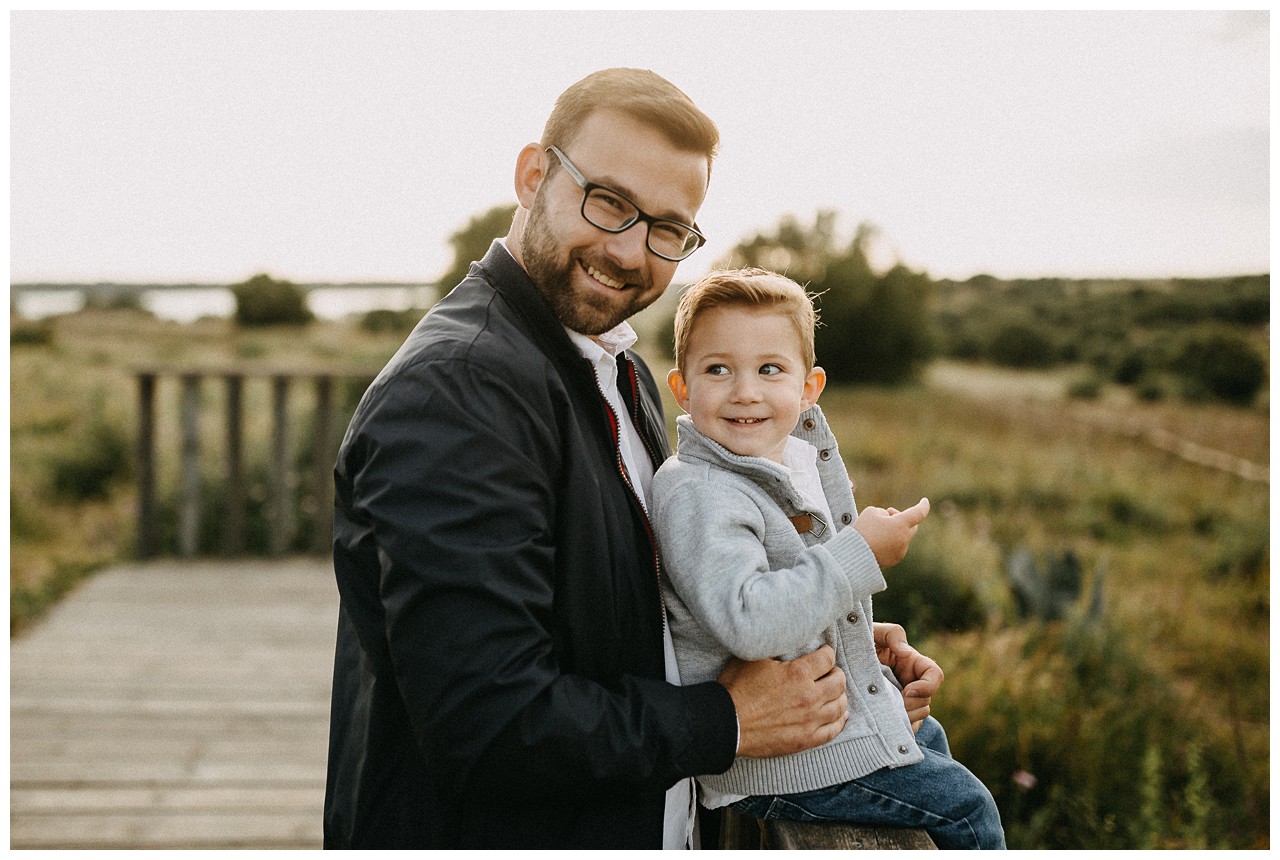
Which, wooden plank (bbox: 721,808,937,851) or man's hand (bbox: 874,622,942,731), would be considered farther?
man's hand (bbox: 874,622,942,731)

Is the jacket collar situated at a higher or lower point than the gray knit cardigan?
higher

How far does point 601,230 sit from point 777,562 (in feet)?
1.84

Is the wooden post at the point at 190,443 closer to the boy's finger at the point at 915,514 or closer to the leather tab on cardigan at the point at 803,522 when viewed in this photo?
the leather tab on cardigan at the point at 803,522

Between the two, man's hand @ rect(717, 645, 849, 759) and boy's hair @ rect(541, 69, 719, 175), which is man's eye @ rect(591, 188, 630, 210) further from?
man's hand @ rect(717, 645, 849, 759)

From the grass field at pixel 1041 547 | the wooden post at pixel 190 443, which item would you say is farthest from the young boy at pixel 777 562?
the wooden post at pixel 190 443

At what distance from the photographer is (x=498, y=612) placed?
1.18 metres

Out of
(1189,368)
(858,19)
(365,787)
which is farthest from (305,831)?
(1189,368)

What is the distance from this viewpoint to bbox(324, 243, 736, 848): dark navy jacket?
1175 millimetres

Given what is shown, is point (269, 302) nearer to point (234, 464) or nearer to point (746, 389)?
point (234, 464)

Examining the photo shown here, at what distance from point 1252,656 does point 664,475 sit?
4.92m

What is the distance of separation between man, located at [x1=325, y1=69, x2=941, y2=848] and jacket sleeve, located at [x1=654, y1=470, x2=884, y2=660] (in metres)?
0.05

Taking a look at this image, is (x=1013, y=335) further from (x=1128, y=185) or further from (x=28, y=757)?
(x=28, y=757)

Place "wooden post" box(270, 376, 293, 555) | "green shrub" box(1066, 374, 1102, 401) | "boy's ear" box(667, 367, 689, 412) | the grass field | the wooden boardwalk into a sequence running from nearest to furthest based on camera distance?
"boy's ear" box(667, 367, 689, 412) → the wooden boardwalk → the grass field → "wooden post" box(270, 376, 293, 555) → "green shrub" box(1066, 374, 1102, 401)

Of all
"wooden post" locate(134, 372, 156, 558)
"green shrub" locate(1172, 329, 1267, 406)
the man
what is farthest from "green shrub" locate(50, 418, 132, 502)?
"green shrub" locate(1172, 329, 1267, 406)
